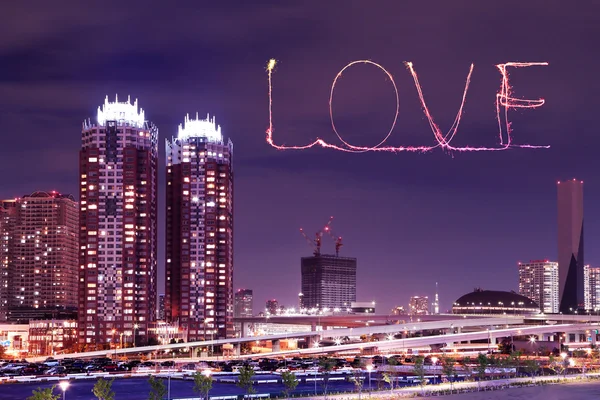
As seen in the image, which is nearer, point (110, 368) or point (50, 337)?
point (110, 368)

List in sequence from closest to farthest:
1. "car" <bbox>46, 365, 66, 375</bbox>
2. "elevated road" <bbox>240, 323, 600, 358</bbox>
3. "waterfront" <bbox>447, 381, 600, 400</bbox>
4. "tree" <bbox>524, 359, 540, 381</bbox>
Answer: "waterfront" <bbox>447, 381, 600, 400</bbox> → "tree" <bbox>524, 359, 540, 381</bbox> → "car" <bbox>46, 365, 66, 375</bbox> → "elevated road" <bbox>240, 323, 600, 358</bbox>

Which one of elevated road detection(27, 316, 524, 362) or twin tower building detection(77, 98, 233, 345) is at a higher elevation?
twin tower building detection(77, 98, 233, 345)

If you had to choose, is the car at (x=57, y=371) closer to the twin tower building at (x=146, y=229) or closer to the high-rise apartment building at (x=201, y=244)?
the twin tower building at (x=146, y=229)

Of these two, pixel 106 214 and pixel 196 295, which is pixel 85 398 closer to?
pixel 106 214

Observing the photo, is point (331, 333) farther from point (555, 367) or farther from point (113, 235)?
point (555, 367)

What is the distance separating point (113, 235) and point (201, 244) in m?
20.8

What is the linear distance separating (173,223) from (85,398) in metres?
97.1

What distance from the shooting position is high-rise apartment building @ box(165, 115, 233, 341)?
186m

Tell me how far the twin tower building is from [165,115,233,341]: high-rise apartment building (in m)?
0.20

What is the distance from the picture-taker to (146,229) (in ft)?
571

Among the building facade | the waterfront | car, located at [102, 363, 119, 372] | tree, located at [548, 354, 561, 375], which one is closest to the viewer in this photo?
the waterfront

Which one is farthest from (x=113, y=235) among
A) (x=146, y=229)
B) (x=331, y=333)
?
(x=331, y=333)

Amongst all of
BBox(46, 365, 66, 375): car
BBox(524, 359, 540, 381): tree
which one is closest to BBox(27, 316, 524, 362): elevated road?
BBox(46, 365, 66, 375): car

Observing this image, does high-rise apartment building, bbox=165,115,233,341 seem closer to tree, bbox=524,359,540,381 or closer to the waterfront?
tree, bbox=524,359,540,381
